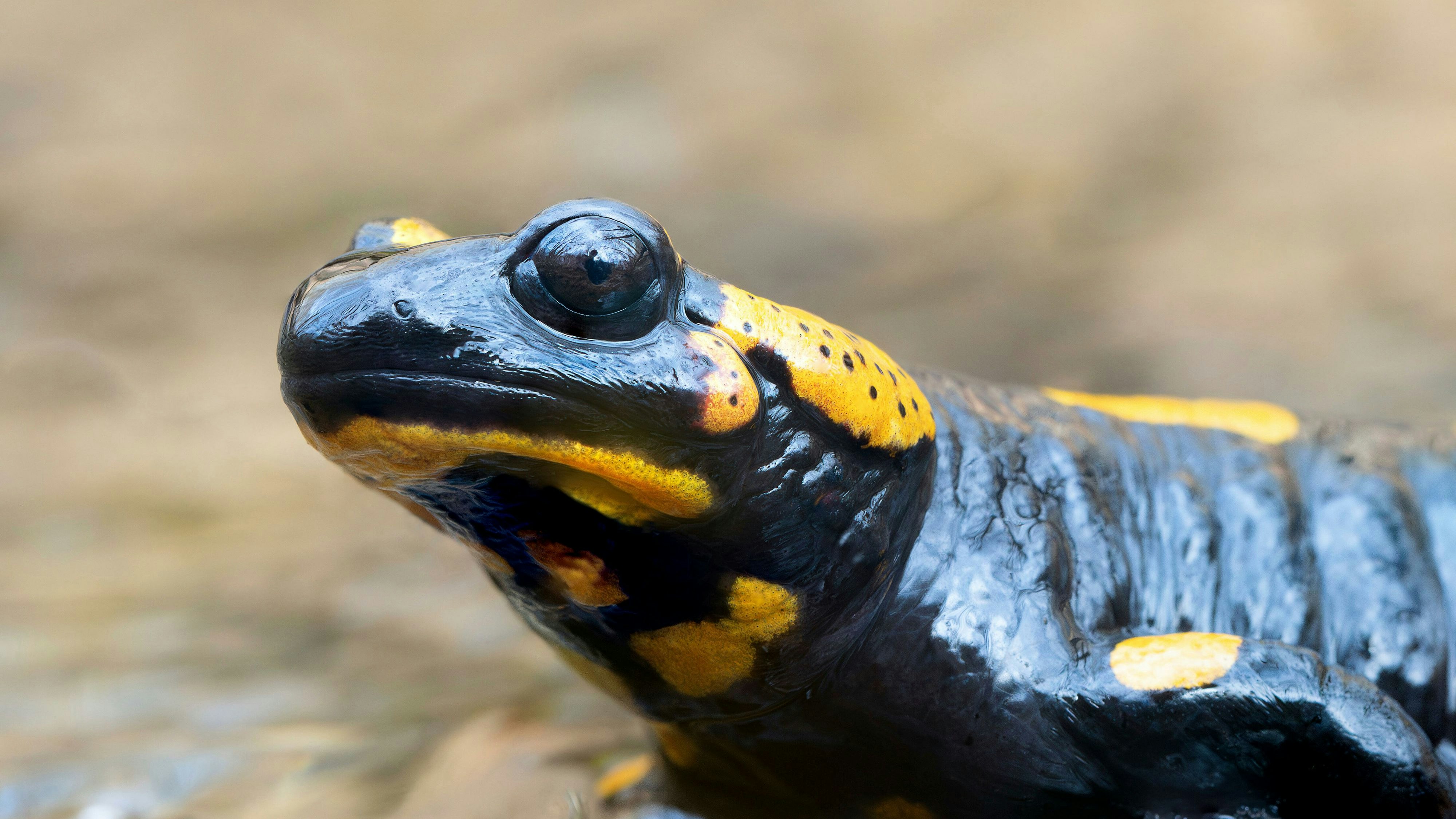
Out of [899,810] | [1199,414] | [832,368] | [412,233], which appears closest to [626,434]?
[832,368]

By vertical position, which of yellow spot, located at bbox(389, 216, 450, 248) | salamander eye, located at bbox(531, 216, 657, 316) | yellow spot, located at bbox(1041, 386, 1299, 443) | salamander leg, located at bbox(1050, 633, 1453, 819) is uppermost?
yellow spot, located at bbox(1041, 386, 1299, 443)

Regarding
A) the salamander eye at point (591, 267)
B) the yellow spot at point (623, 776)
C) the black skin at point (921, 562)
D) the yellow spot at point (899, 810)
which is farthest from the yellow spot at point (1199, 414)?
the salamander eye at point (591, 267)

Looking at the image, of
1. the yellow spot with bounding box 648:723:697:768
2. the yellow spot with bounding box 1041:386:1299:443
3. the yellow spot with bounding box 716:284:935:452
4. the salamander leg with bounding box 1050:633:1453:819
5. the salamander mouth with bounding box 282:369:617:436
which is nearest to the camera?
the salamander mouth with bounding box 282:369:617:436

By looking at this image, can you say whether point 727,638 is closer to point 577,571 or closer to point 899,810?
point 577,571

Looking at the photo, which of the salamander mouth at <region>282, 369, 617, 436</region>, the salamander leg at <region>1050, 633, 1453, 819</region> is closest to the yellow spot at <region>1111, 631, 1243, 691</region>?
the salamander leg at <region>1050, 633, 1453, 819</region>

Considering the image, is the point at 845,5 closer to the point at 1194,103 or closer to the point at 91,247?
the point at 1194,103

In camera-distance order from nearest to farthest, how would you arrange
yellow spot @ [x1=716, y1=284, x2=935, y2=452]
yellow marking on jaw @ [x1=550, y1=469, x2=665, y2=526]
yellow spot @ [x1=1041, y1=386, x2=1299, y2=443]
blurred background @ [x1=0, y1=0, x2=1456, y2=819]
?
yellow marking on jaw @ [x1=550, y1=469, x2=665, y2=526]
yellow spot @ [x1=716, y1=284, x2=935, y2=452]
yellow spot @ [x1=1041, y1=386, x2=1299, y2=443]
blurred background @ [x1=0, y1=0, x2=1456, y2=819]

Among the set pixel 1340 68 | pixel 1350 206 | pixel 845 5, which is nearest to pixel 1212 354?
pixel 1350 206

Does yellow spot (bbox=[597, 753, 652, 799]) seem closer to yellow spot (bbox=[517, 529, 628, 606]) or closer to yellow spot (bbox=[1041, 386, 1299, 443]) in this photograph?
yellow spot (bbox=[517, 529, 628, 606])

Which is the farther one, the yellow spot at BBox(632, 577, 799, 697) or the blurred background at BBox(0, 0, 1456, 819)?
the blurred background at BBox(0, 0, 1456, 819)
